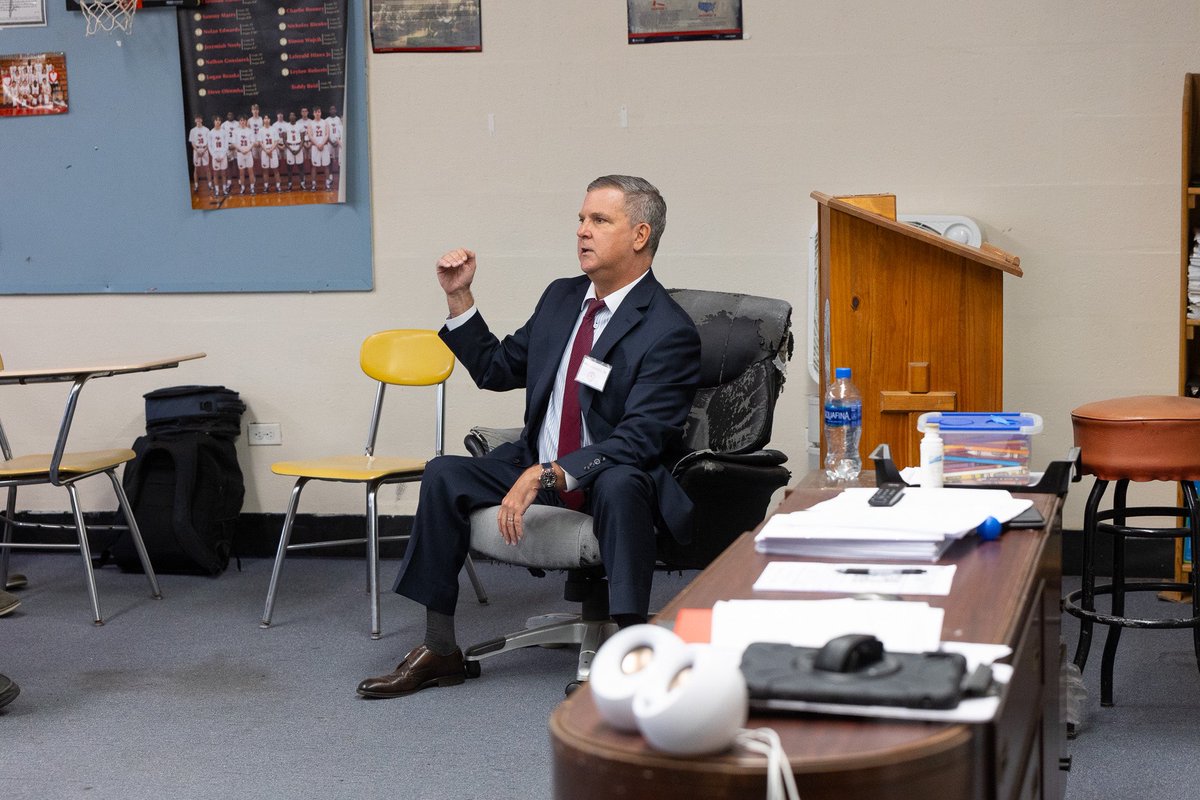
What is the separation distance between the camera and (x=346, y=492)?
441 cm

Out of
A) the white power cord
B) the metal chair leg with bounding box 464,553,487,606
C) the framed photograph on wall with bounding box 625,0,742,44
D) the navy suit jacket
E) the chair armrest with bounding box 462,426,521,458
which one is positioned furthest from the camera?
the framed photograph on wall with bounding box 625,0,742,44

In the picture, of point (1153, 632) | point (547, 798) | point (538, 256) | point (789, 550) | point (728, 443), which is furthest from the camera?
point (538, 256)

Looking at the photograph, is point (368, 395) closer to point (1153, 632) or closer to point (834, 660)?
point (1153, 632)

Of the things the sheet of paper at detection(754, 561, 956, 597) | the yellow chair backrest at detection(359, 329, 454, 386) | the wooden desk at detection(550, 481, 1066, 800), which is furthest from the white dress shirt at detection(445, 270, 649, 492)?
the wooden desk at detection(550, 481, 1066, 800)

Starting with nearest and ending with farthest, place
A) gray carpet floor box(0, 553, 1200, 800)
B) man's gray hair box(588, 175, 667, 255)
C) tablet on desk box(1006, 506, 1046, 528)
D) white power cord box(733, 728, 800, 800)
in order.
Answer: white power cord box(733, 728, 800, 800) < tablet on desk box(1006, 506, 1046, 528) < gray carpet floor box(0, 553, 1200, 800) < man's gray hair box(588, 175, 667, 255)

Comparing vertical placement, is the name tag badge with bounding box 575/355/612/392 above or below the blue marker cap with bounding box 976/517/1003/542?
above

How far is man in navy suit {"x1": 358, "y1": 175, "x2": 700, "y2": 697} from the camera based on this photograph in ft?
9.10

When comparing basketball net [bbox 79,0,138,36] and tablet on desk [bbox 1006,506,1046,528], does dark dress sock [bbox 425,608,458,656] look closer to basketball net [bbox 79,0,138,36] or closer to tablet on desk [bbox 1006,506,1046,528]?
tablet on desk [bbox 1006,506,1046,528]

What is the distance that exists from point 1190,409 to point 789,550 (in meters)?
1.51

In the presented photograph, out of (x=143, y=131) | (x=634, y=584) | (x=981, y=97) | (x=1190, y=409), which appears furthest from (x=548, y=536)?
(x=143, y=131)

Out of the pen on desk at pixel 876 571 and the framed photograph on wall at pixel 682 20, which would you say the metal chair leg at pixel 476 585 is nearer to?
the framed photograph on wall at pixel 682 20

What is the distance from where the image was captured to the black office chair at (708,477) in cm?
285

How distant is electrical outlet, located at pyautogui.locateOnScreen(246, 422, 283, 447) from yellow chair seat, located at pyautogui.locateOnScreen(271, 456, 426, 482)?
81 cm

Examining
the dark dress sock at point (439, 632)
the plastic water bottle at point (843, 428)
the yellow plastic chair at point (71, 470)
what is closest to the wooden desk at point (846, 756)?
the plastic water bottle at point (843, 428)
